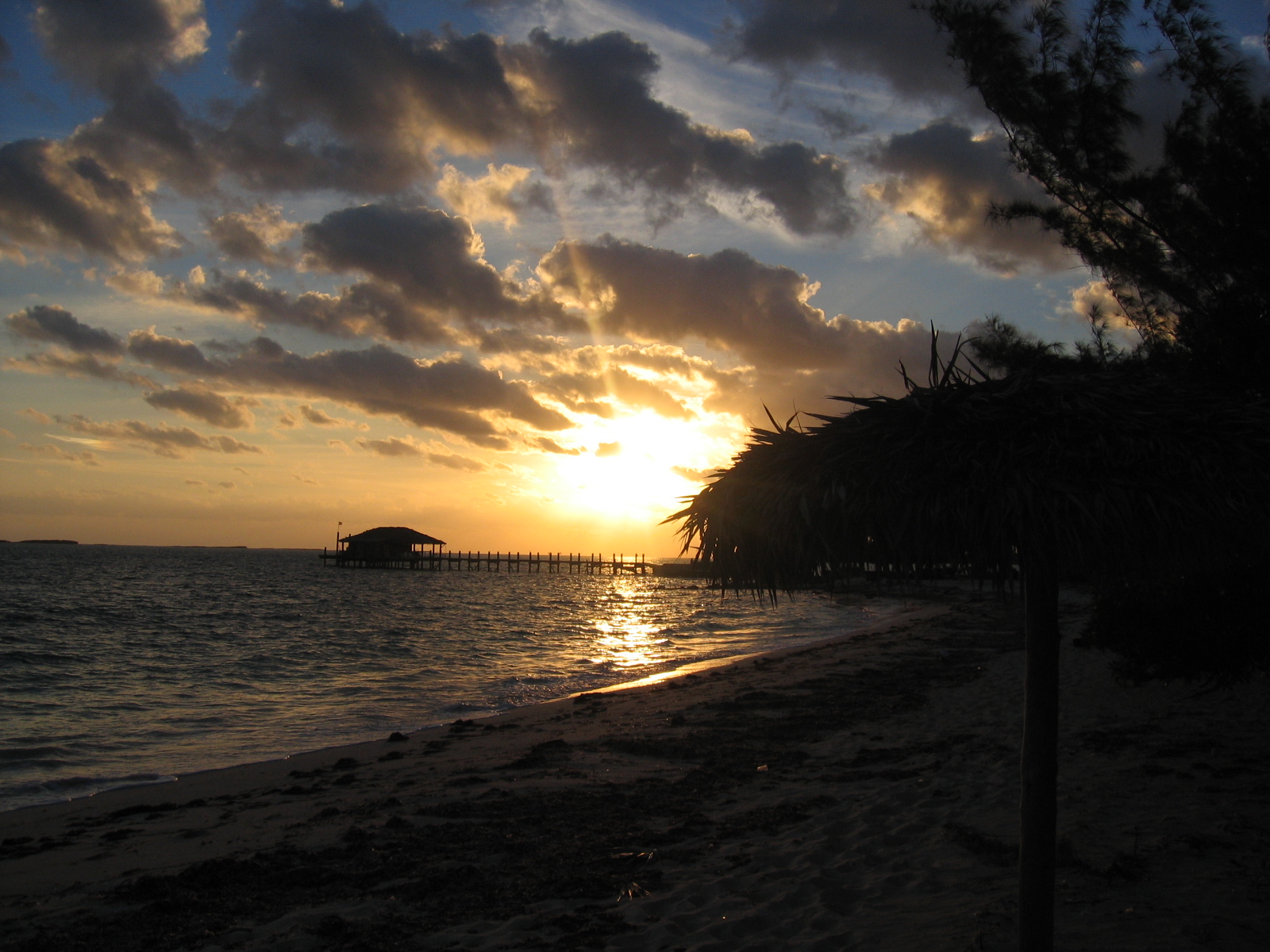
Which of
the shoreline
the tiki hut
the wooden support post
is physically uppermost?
the tiki hut

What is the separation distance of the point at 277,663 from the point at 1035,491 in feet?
65.7

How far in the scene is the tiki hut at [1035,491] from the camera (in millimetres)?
2967

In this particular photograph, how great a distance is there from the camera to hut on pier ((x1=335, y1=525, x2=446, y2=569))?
270 ft

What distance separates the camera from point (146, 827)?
673cm

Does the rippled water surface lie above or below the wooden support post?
below

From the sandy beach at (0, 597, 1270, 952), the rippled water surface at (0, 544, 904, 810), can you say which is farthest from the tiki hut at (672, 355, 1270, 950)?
the rippled water surface at (0, 544, 904, 810)

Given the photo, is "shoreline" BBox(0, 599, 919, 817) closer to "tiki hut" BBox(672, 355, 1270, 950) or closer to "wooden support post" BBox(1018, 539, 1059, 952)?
"tiki hut" BBox(672, 355, 1270, 950)

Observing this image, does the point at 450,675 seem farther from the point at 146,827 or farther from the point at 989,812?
the point at 989,812

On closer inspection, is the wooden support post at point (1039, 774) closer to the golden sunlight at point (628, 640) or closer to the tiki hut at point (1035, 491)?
the tiki hut at point (1035, 491)

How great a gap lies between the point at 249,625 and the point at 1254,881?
1242 inches

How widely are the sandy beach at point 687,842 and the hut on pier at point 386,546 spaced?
73641mm

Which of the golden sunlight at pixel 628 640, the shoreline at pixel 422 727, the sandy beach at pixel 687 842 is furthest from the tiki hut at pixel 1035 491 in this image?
the golden sunlight at pixel 628 640

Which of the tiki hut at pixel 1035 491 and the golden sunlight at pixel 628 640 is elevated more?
the tiki hut at pixel 1035 491

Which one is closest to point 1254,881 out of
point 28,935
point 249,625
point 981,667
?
point 28,935
